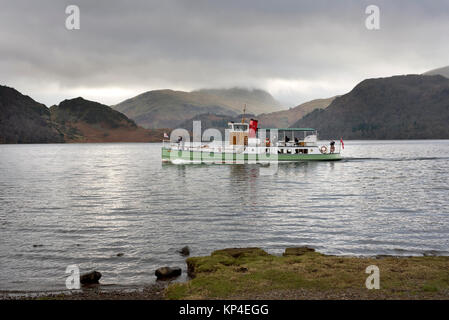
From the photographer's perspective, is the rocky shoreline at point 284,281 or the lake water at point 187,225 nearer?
the rocky shoreline at point 284,281

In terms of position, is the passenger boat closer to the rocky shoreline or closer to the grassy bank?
the grassy bank

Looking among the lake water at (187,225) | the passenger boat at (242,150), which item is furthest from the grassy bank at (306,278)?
the passenger boat at (242,150)

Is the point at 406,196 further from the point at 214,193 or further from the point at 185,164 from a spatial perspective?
the point at 185,164

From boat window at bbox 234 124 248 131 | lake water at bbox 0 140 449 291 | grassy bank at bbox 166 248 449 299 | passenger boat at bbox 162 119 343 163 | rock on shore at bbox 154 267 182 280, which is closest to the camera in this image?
grassy bank at bbox 166 248 449 299

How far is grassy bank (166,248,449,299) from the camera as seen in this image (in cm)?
1270

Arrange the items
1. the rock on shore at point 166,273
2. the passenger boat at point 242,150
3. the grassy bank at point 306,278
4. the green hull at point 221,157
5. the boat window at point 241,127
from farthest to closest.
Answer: the boat window at point 241,127 < the green hull at point 221,157 < the passenger boat at point 242,150 < the rock on shore at point 166,273 < the grassy bank at point 306,278

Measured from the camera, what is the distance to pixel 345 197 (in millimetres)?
41125

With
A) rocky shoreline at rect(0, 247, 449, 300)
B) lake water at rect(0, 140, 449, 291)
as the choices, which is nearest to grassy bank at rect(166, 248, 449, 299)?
rocky shoreline at rect(0, 247, 449, 300)

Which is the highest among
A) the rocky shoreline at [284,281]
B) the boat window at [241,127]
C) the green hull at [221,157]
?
the boat window at [241,127]

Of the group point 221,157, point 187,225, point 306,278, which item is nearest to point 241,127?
point 221,157

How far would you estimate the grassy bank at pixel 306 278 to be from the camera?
1270cm

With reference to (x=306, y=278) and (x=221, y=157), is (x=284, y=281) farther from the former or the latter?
(x=221, y=157)

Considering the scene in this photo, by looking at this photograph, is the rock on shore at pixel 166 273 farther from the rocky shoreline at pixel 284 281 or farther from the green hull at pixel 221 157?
the green hull at pixel 221 157
